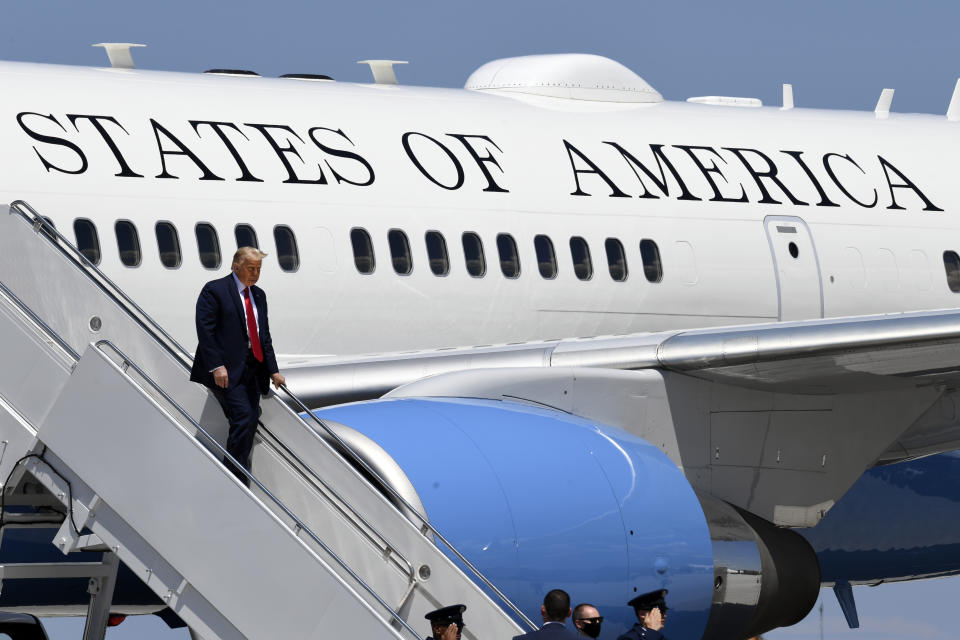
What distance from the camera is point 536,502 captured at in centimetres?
804

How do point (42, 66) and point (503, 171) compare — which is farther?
point (503, 171)

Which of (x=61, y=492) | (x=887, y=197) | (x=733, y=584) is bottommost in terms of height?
(x=733, y=584)

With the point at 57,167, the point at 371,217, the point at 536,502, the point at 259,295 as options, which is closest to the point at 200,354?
the point at 259,295

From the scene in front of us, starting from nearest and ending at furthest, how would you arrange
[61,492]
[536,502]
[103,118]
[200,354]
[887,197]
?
1. [61,492]
2. [200,354]
3. [536,502]
4. [103,118]
5. [887,197]

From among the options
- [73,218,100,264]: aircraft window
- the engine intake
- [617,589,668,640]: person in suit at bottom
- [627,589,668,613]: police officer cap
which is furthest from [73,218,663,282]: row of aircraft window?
[617,589,668,640]: person in suit at bottom

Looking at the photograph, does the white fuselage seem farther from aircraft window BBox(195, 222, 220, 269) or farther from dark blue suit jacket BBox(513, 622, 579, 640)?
dark blue suit jacket BBox(513, 622, 579, 640)

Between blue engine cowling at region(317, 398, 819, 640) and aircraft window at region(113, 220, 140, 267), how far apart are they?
220cm

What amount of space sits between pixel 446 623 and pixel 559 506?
171 centimetres

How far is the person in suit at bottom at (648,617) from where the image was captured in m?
7.49

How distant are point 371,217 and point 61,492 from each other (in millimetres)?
4995

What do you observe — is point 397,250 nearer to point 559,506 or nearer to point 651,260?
point 651,260

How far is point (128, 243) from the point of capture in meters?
9.91

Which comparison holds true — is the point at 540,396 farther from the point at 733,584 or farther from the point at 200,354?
the point at 200,354

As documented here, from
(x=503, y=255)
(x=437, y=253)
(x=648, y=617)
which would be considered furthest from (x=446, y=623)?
(x=503, y=255)
